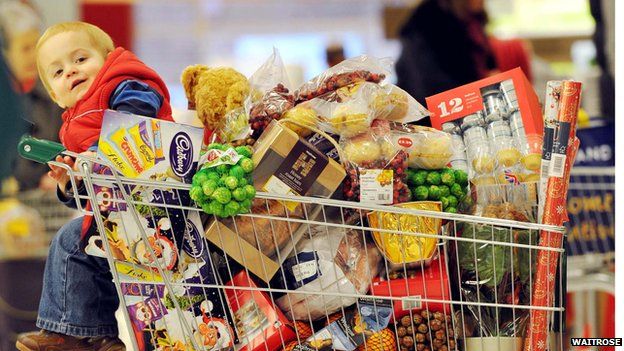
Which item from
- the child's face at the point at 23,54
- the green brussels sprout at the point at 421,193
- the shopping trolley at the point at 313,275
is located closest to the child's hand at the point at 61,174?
the shopping trolley at the point at 313,275

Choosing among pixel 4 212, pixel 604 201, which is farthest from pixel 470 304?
pixel 4 212

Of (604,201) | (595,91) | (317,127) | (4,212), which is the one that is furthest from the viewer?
(4,212)

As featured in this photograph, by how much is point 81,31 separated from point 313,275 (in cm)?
75

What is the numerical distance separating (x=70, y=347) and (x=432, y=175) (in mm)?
864

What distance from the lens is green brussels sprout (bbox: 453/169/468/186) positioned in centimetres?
180

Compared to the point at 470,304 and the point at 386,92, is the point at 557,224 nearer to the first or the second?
the point at 470,304

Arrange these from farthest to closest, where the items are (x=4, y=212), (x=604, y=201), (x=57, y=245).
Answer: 1. (x=4, y=212)
2. (x=604, y=201)
3. (x=57, y=245)

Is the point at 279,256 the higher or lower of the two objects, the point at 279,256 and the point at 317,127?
the lower

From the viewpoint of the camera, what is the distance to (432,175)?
5.80ft

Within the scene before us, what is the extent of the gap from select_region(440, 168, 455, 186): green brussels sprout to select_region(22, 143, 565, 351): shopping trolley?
0.29 ft

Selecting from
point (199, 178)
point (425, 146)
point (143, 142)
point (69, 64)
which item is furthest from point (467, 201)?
point (69, 64)

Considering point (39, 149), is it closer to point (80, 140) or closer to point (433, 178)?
point (80, 140)

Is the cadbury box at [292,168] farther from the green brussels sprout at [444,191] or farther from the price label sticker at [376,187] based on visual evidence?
the green brussels sprout at [444,191]

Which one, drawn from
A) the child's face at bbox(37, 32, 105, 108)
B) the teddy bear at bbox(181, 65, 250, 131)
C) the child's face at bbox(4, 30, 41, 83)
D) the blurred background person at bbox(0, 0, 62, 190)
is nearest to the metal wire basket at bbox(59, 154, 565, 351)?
the teddy bear at bbox(181, 65, 250, 131)
